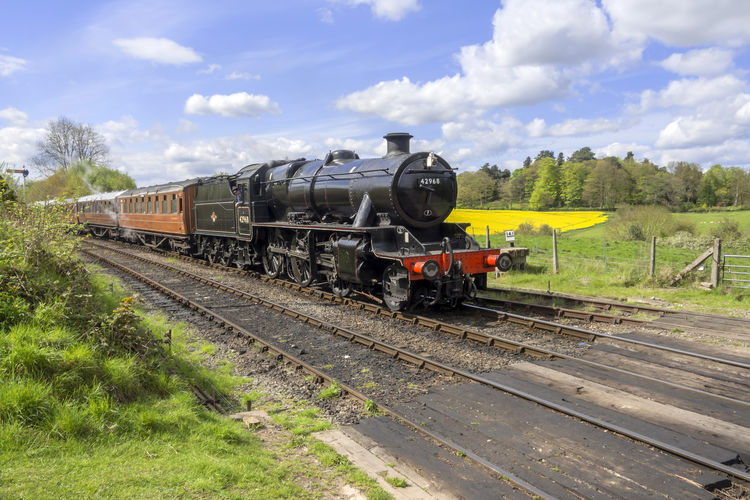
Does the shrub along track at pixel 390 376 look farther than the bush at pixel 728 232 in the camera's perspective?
No

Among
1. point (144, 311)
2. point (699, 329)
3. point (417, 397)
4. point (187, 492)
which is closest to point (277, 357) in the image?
point (417, 397)

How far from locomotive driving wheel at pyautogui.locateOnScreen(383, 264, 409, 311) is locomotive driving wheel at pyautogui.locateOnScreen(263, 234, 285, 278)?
15.6 ft

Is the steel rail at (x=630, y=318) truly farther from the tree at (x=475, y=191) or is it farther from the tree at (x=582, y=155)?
the tree at (x=582, y=155)

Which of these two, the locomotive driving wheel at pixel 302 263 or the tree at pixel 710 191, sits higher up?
the tree at pixel 710 191

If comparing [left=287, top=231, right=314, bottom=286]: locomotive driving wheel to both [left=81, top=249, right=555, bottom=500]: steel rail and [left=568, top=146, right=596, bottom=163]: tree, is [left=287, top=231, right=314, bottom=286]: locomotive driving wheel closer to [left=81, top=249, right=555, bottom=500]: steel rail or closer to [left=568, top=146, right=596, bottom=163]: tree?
[left=81, top=249, right=555, bottom=500]: steel rail

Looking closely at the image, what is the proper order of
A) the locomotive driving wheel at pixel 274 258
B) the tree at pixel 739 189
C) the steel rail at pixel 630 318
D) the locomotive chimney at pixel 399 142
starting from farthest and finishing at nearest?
the tree at pixel 739 189 → the locomotive driving wheel at pixel 274 258 → the locomotive chimney at pixel 399 142 → the steel rail at pixel 630 318

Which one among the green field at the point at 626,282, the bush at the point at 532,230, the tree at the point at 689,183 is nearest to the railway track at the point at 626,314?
the green field at the point at 626,282

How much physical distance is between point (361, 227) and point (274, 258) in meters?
5.32

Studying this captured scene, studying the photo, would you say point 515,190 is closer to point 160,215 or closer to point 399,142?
point 160,215

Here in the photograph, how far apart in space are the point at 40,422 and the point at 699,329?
9774 millimetres

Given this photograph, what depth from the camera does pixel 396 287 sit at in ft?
32.9

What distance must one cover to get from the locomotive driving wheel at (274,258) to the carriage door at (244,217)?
80 centimetres

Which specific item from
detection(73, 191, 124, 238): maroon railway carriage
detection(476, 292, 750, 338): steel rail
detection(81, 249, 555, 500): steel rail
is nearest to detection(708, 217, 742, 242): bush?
detection(476, 292, 750, 338): steel rail

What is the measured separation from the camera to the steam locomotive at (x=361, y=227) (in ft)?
32.8
